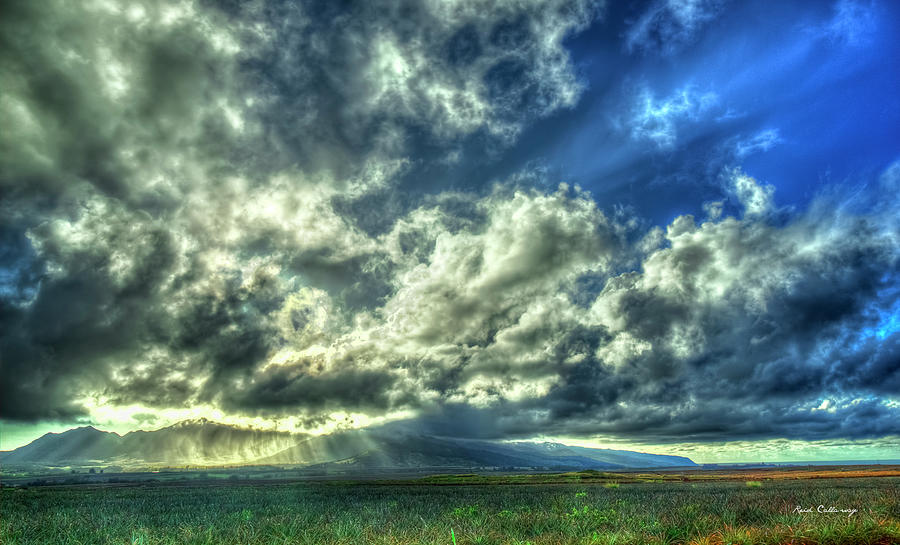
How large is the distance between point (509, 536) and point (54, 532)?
2077cm

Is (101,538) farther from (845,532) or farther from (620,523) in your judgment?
(845,532)

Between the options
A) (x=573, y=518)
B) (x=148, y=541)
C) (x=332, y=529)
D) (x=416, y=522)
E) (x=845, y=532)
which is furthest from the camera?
(x=416, y=522)

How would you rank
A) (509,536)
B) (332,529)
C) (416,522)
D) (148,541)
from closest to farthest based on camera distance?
(148,541) < (509,536) < (332,529) < (416,522)

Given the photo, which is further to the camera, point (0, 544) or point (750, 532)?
point (0, 544)

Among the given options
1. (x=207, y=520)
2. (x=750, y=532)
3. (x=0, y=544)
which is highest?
(x=750, y=532)

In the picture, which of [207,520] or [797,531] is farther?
[207,520]

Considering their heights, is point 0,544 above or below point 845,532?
below

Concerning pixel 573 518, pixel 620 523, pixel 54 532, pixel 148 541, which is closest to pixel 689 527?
pixel 620 523

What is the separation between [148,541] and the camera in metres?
14.0

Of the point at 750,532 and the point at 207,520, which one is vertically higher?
the point at 750,532

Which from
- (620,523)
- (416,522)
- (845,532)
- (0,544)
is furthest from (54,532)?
(845,532)

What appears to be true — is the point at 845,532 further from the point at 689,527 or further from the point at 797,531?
the point at 689,527

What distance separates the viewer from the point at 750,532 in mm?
12516

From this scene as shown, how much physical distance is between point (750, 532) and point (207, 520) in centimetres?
2541
